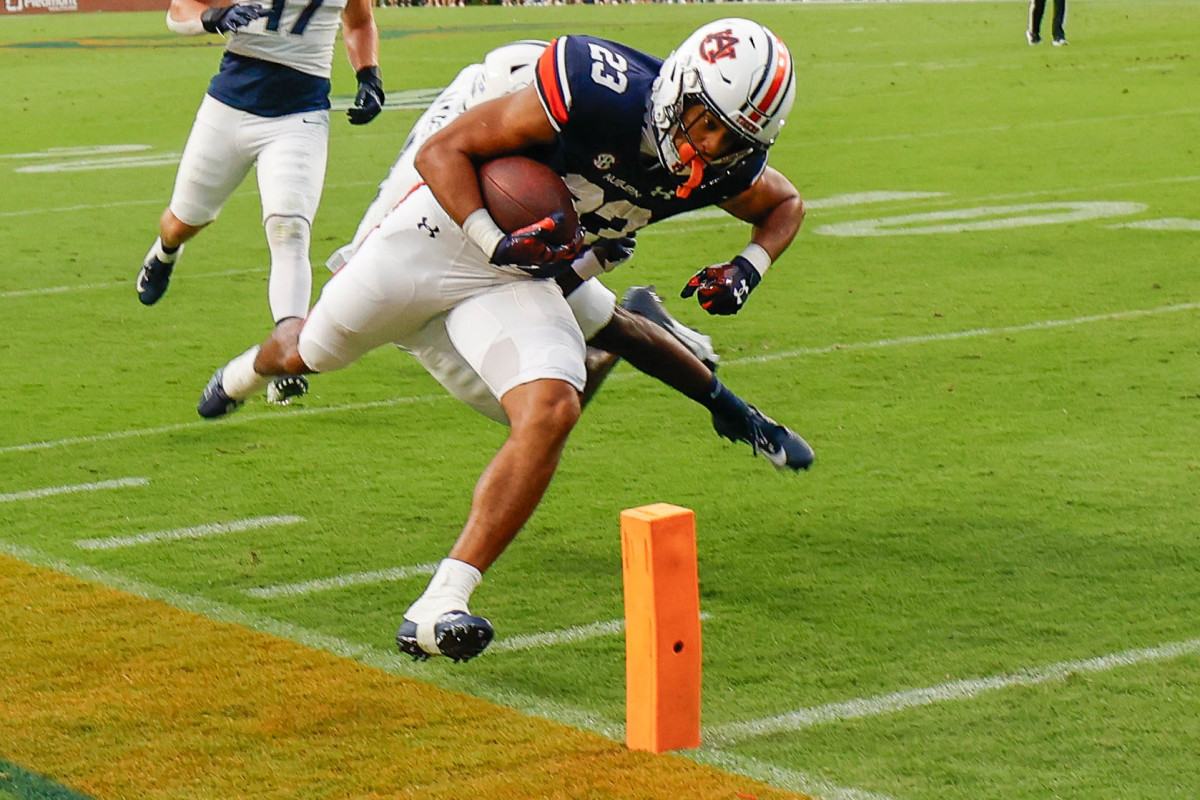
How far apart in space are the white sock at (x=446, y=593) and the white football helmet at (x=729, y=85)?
104cm

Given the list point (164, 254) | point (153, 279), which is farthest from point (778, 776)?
point (153, 279)

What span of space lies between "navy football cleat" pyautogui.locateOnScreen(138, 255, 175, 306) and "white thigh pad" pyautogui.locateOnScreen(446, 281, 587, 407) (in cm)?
301

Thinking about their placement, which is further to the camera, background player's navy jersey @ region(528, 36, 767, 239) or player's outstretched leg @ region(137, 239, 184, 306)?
player's outstretched leg @ region(137, 239, 184, 306)

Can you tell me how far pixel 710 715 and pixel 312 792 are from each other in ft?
2.65

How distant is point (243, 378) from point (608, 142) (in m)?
1.72

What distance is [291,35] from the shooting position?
6504 millimetres

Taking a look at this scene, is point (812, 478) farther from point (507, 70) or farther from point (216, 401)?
point (216, 401)

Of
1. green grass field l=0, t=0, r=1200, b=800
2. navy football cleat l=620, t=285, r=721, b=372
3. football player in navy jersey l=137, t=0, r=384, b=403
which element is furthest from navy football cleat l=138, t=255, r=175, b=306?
navy football cleat l=620, t=285, r=721, b=372

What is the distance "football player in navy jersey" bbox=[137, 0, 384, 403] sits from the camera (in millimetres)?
6340

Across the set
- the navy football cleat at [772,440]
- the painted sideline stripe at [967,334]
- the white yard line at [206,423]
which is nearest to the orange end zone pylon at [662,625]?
the navy football cleat at [772,440]

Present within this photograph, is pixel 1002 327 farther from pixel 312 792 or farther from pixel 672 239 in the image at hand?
pixel 312 792

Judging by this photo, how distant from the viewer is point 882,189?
11.6 m

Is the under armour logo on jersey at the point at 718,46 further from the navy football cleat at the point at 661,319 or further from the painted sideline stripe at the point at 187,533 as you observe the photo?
the painted sideline stripe at the point at 187,533

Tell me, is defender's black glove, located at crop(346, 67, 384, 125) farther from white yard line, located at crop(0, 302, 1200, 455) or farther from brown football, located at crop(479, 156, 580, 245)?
brown football, located at crop(479, 156, 580, 245)
